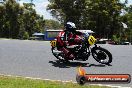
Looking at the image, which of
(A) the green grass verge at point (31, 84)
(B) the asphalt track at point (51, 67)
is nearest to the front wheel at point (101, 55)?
(B) the asphalt track at point (51, 67)

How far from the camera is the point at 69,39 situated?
14188 millimetres

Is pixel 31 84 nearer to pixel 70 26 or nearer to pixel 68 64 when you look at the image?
pixel 68 64

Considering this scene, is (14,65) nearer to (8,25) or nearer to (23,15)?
(8,25)

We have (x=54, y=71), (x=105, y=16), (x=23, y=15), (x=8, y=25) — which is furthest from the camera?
(x=23, y=15)

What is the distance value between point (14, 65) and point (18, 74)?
6.84 ft

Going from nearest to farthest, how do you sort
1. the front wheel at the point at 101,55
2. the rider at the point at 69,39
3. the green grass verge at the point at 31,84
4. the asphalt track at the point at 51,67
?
the green grass verge at the point at 31,84, the asphalt track at the point at 51,67, the front wheel at the point at 101,55, the rider at the point at 69,39

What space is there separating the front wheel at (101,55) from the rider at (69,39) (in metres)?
0.65

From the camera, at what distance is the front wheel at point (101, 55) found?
13.6m

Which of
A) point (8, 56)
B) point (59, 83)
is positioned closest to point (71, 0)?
point (8, 56)

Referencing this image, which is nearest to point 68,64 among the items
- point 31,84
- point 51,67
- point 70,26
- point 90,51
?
point 90,51

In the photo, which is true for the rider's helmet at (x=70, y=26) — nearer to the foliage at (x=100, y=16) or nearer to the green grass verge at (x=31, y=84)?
the green grass verge at (x=31, y=84)

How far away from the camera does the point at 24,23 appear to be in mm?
93750

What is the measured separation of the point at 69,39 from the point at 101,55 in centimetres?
131

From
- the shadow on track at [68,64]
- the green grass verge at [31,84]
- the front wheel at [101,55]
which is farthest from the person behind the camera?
the front wheel at [101,55]
